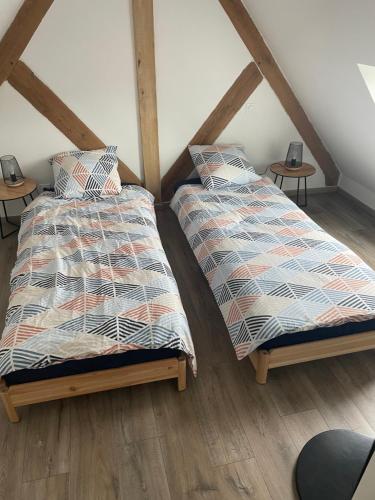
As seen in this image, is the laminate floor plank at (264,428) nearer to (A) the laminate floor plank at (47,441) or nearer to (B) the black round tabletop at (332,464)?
(B) the black round tabletop at (332,464)

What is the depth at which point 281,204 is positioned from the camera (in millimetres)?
2941

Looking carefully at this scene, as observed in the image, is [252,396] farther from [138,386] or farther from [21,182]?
[21,182]


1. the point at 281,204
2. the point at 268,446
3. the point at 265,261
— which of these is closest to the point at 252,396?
the point at 268,446

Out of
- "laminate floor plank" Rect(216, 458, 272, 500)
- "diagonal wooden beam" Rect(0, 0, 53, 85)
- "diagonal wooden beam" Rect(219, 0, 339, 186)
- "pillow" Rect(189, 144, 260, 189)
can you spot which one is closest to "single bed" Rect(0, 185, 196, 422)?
"laminate floor plank" Rect(216, 458, 272, 500)

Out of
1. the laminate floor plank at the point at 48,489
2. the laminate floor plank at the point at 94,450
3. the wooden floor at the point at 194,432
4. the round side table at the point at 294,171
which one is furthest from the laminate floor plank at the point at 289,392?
the round side table at the point at 294,171

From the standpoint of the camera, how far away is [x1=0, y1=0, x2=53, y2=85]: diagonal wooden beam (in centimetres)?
268

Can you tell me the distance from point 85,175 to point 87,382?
1806mm

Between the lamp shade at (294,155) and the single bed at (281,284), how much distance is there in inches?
31.5

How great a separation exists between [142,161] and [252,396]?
7.58 feet

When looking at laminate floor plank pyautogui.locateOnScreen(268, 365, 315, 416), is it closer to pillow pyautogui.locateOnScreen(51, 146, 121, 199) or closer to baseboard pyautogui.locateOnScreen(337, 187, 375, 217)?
pillow pyautogui.locateOnScreen(51, 146, 121, 199)

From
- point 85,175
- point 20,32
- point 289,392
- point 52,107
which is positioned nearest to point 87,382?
point 289,392

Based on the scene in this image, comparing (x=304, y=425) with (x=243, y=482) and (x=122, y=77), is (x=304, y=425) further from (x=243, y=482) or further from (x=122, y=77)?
(x=122, y=77)

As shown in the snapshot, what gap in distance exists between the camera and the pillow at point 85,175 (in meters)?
2.99

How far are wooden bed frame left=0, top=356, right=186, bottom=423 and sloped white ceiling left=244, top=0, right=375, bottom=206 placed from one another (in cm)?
190
